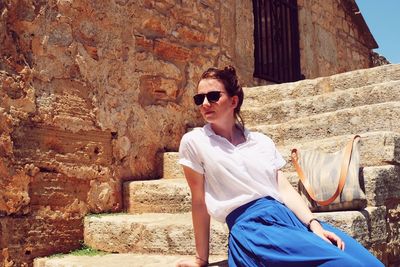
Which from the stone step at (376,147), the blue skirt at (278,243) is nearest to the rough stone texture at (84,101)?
the stone step at (376,147)

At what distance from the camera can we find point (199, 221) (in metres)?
2.03

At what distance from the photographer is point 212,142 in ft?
6.90

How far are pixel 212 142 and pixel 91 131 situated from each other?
1498mm

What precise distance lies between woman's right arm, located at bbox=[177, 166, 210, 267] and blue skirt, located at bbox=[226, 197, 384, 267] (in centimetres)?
10

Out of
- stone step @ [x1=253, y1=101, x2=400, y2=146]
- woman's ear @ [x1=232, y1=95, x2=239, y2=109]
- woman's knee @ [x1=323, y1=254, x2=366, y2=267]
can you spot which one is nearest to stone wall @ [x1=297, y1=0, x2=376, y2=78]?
stone step @ [x1=253, y1=101, x2=400, y2=146]

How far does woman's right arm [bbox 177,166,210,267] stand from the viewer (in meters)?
2.02

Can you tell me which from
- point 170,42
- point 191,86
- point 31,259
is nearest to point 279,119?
point 191,86

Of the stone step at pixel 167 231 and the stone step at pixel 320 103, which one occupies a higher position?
the stone step at pixel 320 103

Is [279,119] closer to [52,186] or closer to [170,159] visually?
[170,159]

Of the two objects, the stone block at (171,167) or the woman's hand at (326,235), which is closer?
the woman's hand at (326,235)

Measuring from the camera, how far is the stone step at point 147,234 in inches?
104

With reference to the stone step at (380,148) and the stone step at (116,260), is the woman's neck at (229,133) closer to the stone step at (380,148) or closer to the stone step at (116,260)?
the stone step at (116,260)

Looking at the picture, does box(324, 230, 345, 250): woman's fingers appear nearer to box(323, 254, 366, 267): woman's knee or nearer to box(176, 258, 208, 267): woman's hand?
box(323, 254, 366, 267): woman's knee

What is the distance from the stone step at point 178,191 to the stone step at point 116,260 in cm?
50
